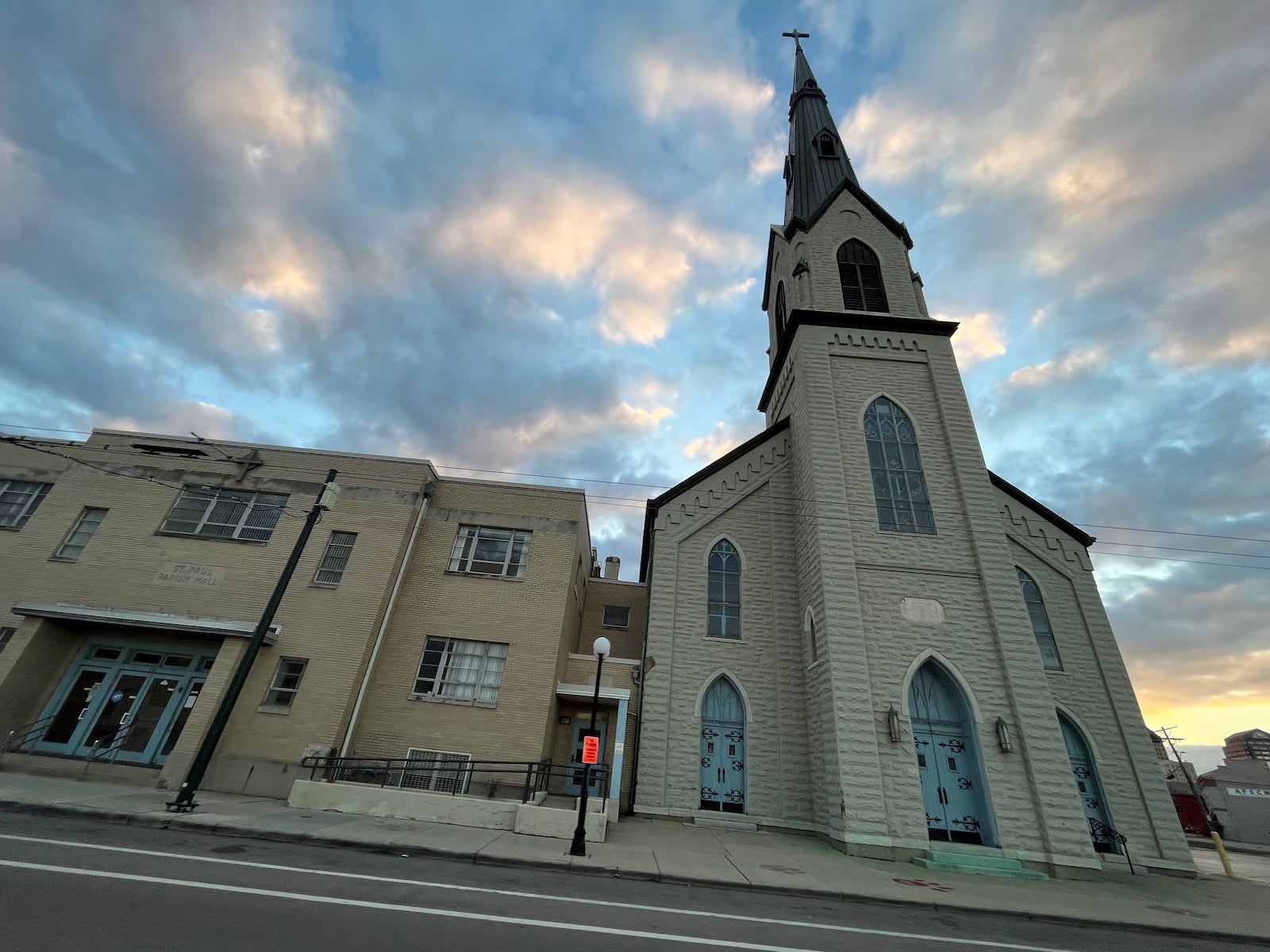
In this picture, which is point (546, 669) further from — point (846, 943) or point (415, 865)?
point (846, 943)

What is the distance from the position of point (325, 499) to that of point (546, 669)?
7.39 m

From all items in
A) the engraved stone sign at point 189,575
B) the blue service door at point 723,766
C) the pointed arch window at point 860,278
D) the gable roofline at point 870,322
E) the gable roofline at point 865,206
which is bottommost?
the blue service door at point 723,766

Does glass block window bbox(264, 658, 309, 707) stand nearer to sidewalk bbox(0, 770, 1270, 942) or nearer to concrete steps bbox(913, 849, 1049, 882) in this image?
sidewalk bbox(0, 770, 1270, 942)

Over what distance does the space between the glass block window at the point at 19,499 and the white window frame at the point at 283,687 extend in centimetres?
1052

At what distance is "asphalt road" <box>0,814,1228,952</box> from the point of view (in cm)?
465

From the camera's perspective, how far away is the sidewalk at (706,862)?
27.7 ft

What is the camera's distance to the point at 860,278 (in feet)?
69.4

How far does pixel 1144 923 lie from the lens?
838 centimetres

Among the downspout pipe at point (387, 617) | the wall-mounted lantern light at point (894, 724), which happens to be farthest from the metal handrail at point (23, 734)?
the wall-mounted lantern light at point (894, 724)

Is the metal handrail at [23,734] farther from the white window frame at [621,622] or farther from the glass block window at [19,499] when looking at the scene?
the white window frame at [621,622]

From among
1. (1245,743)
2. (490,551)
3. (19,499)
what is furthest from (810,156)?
(1245,743)

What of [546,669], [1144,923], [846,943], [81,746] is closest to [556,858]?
[846,943]

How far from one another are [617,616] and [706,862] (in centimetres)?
1255

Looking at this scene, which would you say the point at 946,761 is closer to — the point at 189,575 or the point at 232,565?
the point at 232,565
